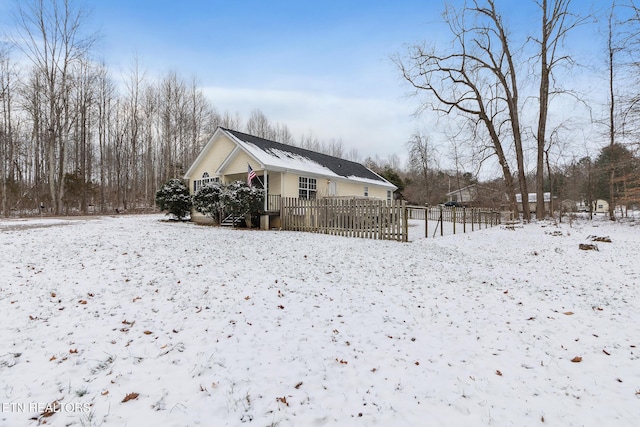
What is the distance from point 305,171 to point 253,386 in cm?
1377

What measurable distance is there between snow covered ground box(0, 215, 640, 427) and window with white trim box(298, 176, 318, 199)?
388 inches

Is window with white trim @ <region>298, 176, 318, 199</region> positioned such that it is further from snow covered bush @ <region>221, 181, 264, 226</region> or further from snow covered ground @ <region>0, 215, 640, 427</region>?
snow covered ground @ <region>0, 215, 640, 427</region>

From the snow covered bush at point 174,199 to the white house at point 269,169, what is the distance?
0.97 metres

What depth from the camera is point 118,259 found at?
6211 millimetres

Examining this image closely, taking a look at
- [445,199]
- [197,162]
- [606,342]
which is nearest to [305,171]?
[197,162]

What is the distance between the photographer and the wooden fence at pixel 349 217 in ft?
33.9

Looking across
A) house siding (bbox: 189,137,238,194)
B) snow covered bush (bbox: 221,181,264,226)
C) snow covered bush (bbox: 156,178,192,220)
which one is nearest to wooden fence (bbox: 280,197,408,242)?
snow covered bush (bbox: 221,181,264,226)

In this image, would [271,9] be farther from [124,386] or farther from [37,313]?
[124,386]

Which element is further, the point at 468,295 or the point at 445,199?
the point at 445,199

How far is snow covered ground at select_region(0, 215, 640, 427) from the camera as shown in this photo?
92.3 inches

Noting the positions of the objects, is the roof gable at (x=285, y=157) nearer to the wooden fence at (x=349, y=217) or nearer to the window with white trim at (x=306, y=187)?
the window with white trim at (x=306, y=187)

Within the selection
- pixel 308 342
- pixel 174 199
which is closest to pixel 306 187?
pixel 174 199

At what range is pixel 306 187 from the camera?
1662 centimetres

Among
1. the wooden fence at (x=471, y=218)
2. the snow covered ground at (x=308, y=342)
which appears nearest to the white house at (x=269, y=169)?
the wooden fence at (x=471, y=218)
